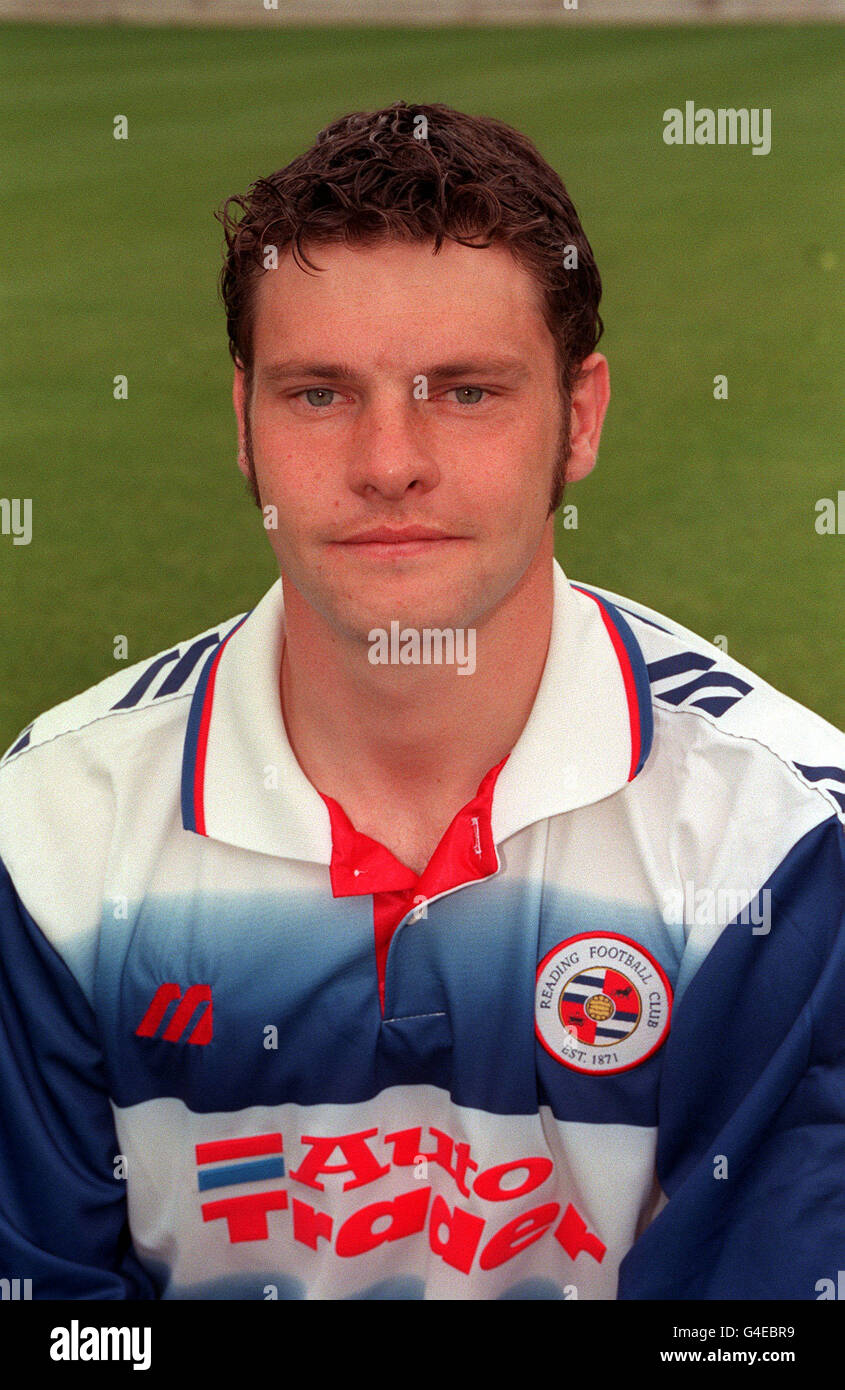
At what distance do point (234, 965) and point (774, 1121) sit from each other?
57 cm

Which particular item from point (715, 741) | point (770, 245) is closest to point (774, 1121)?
point (715, 741)

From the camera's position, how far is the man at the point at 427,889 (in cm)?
141

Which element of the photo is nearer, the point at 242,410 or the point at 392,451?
the point at 392,451

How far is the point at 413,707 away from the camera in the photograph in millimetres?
1539

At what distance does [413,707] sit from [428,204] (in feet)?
1.61

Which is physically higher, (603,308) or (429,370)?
(603,308)
